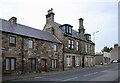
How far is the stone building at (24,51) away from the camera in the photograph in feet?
77.0

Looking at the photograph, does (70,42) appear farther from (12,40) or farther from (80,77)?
(80,77)

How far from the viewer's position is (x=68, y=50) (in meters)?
36.7

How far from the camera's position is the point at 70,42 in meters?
37.8

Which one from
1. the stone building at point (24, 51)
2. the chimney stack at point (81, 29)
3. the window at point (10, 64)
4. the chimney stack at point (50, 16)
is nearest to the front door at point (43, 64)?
the stone building at point (24, 51)

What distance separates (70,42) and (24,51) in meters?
13.6

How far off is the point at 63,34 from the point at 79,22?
418 inches

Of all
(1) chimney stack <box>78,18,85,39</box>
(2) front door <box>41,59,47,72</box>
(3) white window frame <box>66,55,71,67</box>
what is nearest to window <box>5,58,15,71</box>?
(2) front door <box>41,59,47,72</box>

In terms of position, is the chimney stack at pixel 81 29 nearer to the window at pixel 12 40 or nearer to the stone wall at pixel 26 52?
the stone wall at pixel 26 52

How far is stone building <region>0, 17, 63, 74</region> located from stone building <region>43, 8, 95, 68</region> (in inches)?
130

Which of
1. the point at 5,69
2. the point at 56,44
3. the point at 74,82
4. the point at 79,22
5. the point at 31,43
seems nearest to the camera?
the point at 74,82

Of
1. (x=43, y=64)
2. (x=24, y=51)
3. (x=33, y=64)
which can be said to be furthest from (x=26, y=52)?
(x=43, y=64)

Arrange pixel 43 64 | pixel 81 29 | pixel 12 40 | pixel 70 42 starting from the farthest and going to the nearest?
pixel 81 29, pixel 70 42, pixel 43 64, pixel 12 40

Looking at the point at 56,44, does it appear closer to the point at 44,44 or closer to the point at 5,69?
the point at 44,44

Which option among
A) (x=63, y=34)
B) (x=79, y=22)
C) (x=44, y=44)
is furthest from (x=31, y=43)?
(x=79, y=22)
